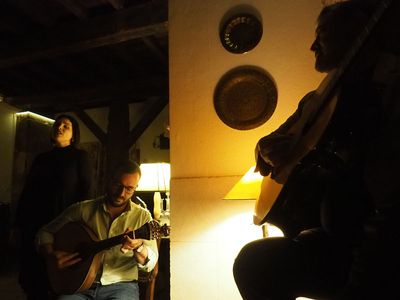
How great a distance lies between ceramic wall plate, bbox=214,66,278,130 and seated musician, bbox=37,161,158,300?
0.72 meters

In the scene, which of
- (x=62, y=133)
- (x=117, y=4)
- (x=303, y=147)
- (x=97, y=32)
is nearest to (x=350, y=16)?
(x=303, y=147)

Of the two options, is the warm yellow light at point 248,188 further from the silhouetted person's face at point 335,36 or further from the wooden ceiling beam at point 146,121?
the wooden ceiling beam at point 146,121

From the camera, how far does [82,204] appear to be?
2041 millimetres

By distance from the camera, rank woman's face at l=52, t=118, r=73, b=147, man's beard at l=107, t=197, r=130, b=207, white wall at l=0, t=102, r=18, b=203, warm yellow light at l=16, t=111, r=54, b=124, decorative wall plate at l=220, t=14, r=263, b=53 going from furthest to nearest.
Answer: warm yellow light at l=16, t=111, r=54, b=124
white wall at l=0, t=102, r=18, b=203
woman's face at l=52, t=118, r=73, b=147
decorative wall plate at l=220, t=14, r=263, b=53
man's beard at l=107, t=197, r=130, b=207

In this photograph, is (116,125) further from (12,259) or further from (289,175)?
(289,175)

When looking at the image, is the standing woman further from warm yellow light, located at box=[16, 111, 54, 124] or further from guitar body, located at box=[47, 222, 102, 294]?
warm yellow light, located at box=[16, 111, 54, 124]

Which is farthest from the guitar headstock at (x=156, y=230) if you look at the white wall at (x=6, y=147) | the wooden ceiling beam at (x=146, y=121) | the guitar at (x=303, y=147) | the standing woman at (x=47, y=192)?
the white wall at (x=6, y=147)

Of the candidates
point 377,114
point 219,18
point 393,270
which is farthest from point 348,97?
point 219,18

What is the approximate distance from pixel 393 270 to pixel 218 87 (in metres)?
1.73

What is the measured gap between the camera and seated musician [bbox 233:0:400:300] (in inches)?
26.3

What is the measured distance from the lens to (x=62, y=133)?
238 centimetres

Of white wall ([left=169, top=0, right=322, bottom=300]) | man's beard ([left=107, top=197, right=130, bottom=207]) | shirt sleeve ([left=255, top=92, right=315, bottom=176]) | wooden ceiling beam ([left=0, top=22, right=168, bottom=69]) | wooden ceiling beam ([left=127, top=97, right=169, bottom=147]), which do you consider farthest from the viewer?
wooden ceiling beam ([left=127, top=97, right=169, bottom=147])

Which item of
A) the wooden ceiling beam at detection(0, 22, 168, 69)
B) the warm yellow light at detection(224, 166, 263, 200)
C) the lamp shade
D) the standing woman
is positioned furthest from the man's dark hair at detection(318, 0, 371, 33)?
the wooden ceiling beam at detection(0, 22, 168, 69)

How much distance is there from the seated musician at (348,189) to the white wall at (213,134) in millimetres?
1145
